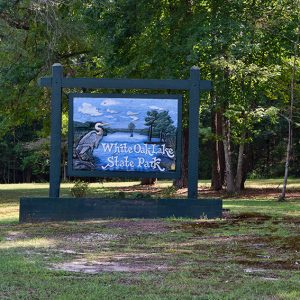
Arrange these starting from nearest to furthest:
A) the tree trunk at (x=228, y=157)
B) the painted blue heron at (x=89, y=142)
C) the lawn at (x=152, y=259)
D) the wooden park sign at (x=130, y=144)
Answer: the lawn at (x=152, y=259), the wooden park sign at (x=130, y=144), the painted blue heron at (x=89, y=142), the tree trunk at (x=228, y=157)

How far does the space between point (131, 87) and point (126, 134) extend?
3.55ft

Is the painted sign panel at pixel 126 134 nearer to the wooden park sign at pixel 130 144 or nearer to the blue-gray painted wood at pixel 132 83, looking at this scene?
the wooden park sign at pixel 130 144

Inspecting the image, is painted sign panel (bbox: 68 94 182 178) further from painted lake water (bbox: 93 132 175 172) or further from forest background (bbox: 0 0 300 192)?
forest background (bbox: 0 0 300 192)

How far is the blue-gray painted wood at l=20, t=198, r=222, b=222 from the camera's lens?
1509 cm

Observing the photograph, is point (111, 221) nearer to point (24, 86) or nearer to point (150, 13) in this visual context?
point (150, 13)

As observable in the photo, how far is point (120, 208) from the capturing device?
50.3ft

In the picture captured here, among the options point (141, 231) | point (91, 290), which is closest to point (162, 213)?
point (141, 231)

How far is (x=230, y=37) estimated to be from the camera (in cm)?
2139

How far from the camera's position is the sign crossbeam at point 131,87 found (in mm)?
15227

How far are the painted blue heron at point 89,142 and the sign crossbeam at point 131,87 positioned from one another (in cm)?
53

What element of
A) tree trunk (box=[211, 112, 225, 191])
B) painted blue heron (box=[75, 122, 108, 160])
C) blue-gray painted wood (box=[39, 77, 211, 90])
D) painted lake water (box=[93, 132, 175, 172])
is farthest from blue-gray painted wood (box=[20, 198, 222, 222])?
tree trunk (box=[211, 112, 225, 191])

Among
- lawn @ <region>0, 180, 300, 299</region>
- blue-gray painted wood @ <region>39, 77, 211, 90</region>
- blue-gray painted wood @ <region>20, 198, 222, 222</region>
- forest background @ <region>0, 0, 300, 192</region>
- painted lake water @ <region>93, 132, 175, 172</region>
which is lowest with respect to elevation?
lawn @ <region>0, 180, 300, 299</region>

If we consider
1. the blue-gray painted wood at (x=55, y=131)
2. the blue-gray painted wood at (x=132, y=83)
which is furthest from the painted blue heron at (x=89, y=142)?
the blue-gray painted wood at (x=132, y=83)

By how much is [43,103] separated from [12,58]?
282 cm
